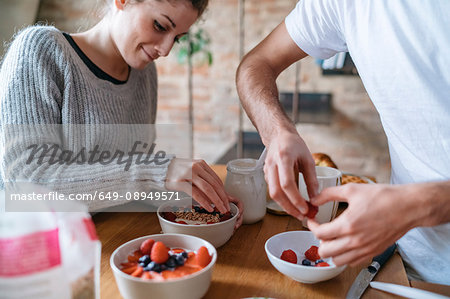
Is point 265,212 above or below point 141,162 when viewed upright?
below

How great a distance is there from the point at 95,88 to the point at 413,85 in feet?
3.09

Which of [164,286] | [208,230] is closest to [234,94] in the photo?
[208,230]

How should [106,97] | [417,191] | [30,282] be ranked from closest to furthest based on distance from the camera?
1. [30,282]
2. [417,191]
3. [106,97]

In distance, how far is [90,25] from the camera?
1.50 m

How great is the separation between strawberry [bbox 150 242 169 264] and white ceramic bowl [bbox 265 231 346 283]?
0.22 m

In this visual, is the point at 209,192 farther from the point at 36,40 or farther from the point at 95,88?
the point at 36,40

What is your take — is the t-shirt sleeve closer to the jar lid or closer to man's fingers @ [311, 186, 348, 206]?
the jar lid

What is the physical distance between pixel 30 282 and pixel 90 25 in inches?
48.9

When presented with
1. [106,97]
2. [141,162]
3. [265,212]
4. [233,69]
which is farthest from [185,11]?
[233,69]

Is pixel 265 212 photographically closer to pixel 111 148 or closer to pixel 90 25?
pixel 111 148

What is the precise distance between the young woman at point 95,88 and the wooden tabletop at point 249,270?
0.32 ft

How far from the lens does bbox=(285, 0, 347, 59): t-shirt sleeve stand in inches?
46.7

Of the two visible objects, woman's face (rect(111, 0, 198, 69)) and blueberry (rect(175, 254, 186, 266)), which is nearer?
blueberry (rect(175, 254, 186, 266))

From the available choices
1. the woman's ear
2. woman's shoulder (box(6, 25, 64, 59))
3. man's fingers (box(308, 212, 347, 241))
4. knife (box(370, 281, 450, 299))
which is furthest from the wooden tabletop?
the woman's ear
